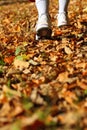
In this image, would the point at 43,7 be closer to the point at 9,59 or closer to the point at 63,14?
the point at 63,14

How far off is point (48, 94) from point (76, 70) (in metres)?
0.74

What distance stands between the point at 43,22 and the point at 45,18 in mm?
91

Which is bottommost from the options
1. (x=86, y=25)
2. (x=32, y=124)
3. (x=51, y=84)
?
(x=32, y=124)

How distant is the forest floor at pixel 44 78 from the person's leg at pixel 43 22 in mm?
150

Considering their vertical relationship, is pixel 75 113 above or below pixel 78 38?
below

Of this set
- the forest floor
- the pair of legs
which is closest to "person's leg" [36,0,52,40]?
the pair of legs

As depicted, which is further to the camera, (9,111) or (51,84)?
(51,84)

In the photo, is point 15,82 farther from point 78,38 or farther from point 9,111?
point 78,38

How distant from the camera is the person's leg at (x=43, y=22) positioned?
4457 millimetres

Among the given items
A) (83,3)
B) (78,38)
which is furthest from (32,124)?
(83,3)

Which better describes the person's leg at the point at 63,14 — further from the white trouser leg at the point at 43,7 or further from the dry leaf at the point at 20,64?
the dry leaf at the point at 20,64

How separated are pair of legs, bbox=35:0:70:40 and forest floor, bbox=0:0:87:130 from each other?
16 centimetres

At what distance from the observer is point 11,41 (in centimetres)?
513

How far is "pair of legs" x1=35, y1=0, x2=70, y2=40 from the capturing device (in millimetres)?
4461
